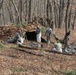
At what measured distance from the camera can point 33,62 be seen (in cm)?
1719

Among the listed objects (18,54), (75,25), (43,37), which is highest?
(18,54)

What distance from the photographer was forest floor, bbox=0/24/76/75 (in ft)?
49.5

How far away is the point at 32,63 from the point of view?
16.8 m

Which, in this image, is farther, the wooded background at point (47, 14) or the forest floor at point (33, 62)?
the wooded background at point (47, 14)

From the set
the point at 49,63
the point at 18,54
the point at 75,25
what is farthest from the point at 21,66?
the point at 75,25

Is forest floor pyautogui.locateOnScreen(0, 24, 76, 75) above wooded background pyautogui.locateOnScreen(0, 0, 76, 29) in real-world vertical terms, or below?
above

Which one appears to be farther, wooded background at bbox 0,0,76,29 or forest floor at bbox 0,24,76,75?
wooded background at bbox 0,0,76,29

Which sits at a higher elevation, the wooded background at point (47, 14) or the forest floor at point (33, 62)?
the forest floor at point (33, 62)

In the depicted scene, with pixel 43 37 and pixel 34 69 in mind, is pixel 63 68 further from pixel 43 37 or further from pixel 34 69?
pixel 43 37

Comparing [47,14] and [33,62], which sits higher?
[33,62]

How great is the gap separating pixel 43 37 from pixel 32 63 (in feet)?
47.4

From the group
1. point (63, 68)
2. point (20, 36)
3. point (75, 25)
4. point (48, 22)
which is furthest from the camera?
point (75, 25)

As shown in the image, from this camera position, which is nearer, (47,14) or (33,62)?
(33,62)

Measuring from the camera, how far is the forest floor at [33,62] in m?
15.1
